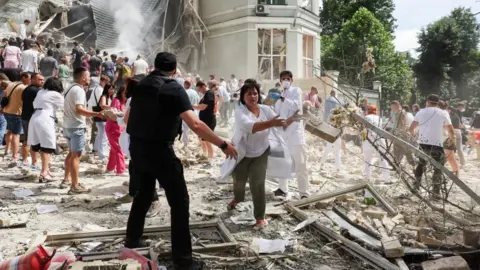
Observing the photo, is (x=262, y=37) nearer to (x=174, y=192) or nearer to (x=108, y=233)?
(x=108, y=233)

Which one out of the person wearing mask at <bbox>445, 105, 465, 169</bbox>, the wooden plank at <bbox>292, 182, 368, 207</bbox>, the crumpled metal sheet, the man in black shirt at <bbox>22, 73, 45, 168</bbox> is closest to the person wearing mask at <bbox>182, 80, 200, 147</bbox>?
the man in black shirt at <bbox>22, 73, 45, 168</bbox>

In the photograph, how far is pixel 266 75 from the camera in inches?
832

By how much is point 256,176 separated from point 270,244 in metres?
0.93

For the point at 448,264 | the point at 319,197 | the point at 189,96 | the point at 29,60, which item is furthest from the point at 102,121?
the point at 448,264

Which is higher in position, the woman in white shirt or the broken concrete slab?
the woman in white shirt

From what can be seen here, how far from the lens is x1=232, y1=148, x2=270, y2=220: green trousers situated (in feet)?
15.7

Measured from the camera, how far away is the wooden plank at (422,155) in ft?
12.8

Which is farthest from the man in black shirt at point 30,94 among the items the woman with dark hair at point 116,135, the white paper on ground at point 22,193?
the white paper on ground at point 22,193

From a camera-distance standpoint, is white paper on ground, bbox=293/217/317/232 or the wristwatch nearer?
the wristwatch

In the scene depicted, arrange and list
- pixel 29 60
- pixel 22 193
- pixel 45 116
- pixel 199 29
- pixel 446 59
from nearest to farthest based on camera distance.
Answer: pixel 22 193
pixel 45 116
pixel 29 60
pixel 199 29
pixel 446 59

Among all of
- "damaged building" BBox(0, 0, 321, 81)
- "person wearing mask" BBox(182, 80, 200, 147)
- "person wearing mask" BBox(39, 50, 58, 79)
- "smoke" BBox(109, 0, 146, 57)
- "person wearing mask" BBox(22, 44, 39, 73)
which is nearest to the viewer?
"person wearing mask" BBox(182, 80, 200, 147)

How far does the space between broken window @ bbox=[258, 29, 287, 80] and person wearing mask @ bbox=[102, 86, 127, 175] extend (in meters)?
14.1

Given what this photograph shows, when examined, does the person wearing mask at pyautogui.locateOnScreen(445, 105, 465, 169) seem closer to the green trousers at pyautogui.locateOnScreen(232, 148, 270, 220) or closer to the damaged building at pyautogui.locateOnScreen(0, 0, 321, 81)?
the green trousers at pyautogui.locateOnScreen(232, 148, 270, 220)

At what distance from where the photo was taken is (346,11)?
35.7m
